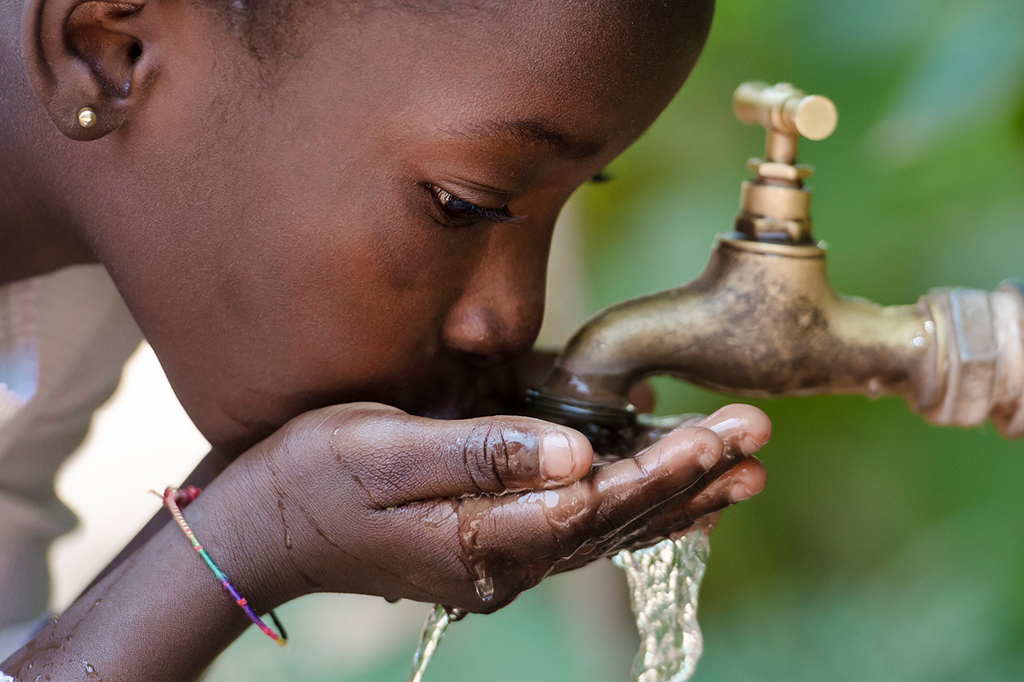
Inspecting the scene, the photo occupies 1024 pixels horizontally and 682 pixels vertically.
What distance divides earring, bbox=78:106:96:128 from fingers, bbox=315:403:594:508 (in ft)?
0.79

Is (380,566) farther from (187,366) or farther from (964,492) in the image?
(964,492)

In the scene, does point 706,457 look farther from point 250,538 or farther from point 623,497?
point 250,538

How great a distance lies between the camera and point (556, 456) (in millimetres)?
527

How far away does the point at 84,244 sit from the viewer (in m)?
0.73

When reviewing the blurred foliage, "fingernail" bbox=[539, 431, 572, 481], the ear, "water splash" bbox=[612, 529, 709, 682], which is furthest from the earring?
the blurred foliage

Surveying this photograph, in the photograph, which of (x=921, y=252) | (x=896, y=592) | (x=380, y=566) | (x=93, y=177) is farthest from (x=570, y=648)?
(x=93, y=177)

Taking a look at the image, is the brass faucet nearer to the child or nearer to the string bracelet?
the child

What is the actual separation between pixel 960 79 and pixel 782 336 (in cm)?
47

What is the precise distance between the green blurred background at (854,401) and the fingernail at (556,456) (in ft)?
2.00

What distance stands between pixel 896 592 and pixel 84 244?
100 centimetres

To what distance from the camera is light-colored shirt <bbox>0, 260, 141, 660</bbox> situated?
2.57 ft

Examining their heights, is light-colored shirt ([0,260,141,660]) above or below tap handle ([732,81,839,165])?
below

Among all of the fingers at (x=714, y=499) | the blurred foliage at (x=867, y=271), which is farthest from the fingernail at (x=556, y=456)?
the blurred foliage at (x=867, y=271)

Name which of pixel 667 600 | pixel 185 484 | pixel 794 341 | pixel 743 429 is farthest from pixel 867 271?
pixel 185 484
